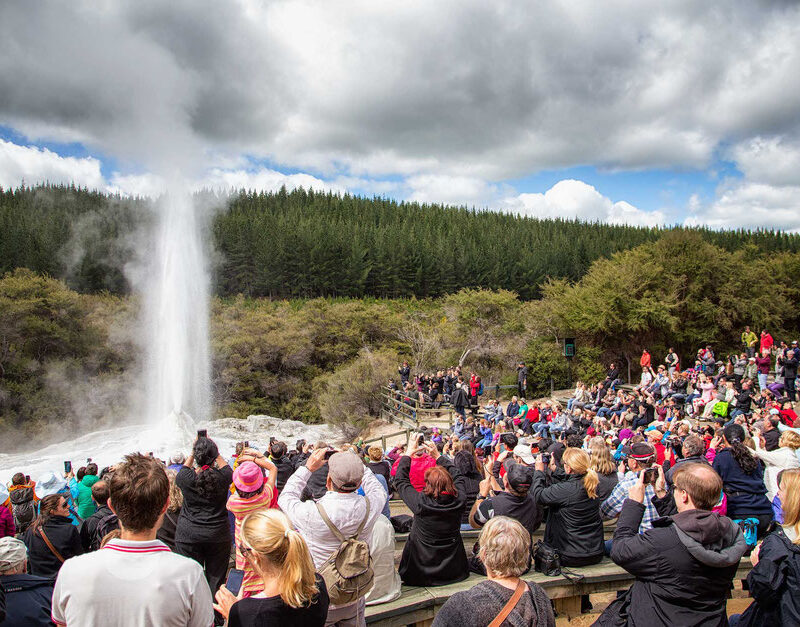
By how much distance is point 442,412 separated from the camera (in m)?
22.8

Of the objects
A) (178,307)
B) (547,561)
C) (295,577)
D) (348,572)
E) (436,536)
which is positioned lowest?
(547,561)

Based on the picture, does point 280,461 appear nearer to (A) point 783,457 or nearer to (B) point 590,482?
(B) point 590,482

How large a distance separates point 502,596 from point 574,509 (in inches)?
102

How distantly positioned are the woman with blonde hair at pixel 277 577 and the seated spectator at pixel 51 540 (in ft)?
8.91

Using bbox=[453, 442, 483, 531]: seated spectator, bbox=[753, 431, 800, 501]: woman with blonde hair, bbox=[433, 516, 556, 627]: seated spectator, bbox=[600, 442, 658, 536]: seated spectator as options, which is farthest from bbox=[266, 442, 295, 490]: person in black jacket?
bbox=[753, 431, 800, 501]: woman with blonde hair

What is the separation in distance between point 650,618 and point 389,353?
101ft

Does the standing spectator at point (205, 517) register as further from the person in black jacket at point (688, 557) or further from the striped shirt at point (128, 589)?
the person in black jacket at point (688, 557)

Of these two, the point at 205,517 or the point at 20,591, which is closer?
the point at 20,591

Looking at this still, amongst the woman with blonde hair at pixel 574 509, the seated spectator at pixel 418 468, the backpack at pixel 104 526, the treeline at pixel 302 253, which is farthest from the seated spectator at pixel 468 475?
the treeline at pixel 302 253

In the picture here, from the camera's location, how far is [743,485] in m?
5.52

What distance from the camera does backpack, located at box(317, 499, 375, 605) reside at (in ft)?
10.8

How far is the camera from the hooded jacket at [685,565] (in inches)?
120

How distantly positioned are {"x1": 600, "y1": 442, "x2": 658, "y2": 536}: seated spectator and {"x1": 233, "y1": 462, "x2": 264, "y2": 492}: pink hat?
114 inches

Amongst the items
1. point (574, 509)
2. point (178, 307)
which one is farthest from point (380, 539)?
point (178, 307)
